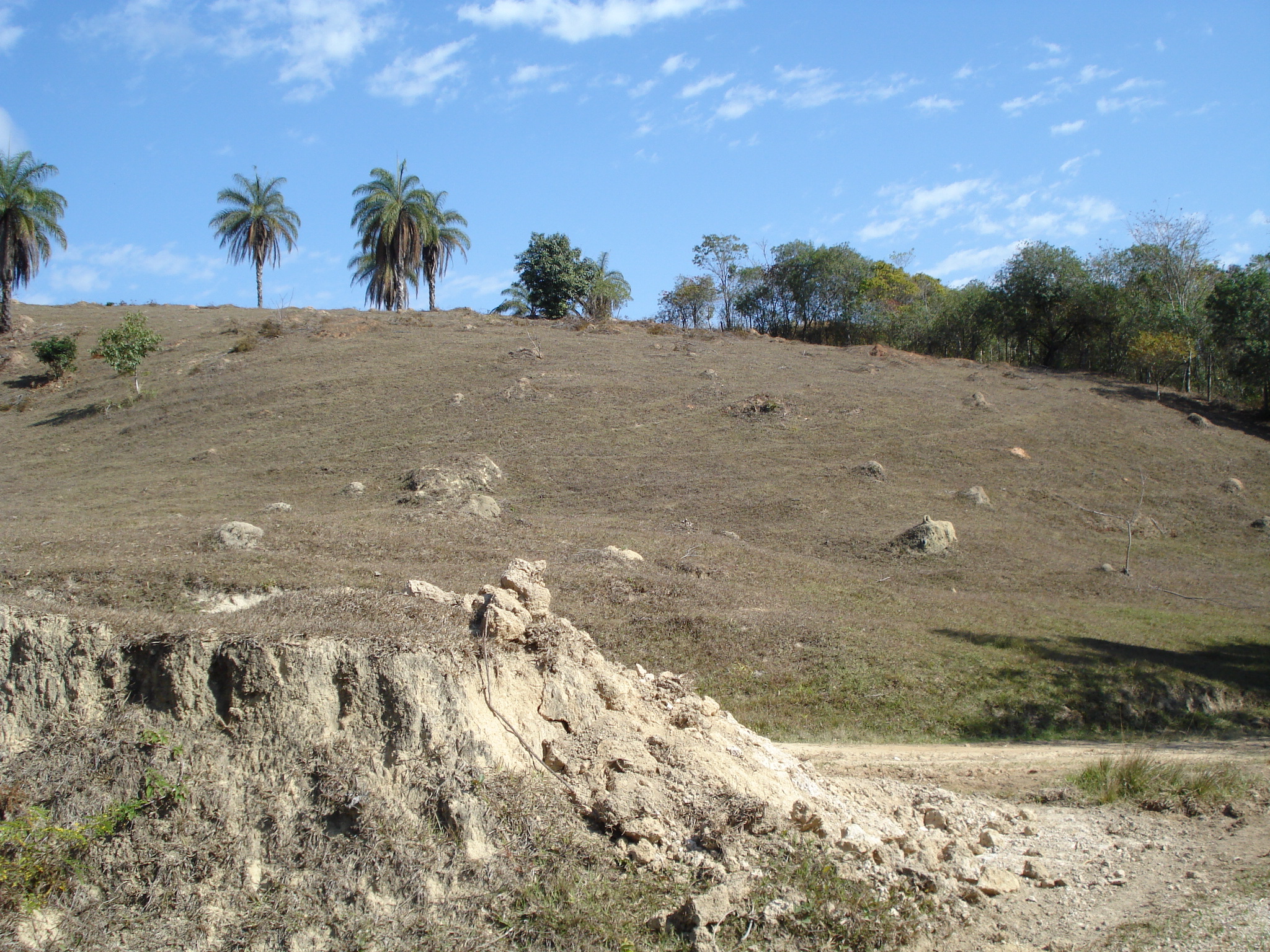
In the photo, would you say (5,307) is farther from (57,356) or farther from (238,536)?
(238,536)

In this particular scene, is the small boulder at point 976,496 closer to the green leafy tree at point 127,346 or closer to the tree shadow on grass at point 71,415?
the green leafy tree at point 127,346

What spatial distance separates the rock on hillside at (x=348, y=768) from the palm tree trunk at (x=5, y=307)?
149ft

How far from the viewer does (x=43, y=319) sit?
45.6 meters

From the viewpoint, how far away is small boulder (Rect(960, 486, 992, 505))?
84.1ft

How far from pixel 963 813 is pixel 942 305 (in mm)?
53742

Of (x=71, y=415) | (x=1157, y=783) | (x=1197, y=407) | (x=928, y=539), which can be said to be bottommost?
(x=1157, y=783)

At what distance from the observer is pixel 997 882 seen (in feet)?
18.1

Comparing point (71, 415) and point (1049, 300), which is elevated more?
point (1049, 300)

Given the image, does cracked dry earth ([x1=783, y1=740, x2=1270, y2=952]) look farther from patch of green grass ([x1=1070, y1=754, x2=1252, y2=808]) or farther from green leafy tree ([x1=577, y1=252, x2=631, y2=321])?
green leafy tree ([x1=577, y1=252, x2=631, y2=321])

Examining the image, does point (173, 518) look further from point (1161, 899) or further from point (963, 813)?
point (1161, 899)

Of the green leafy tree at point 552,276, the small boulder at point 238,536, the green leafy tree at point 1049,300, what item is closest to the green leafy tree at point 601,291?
the green leafy tree at point 552,276

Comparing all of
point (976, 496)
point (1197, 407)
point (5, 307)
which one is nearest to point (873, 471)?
point (976, 496)

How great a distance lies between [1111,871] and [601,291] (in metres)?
53.7

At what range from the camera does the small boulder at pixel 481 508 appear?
818 inches
